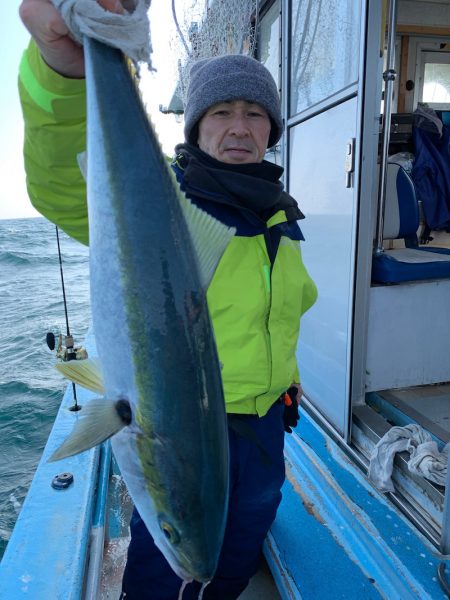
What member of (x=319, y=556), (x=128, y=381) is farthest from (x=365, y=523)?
(x=128, y=381)

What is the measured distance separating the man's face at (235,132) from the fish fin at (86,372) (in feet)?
3.37

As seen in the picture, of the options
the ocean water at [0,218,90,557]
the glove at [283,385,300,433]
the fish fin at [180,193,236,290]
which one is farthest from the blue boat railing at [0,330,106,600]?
the ocean water at [0,218,90,557]

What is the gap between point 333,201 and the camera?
3027 mm

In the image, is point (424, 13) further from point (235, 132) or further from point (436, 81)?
point (235, 132)

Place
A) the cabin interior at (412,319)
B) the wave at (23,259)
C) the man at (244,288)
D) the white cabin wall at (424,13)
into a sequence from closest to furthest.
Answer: the man at (244,288), the cabin interior at (412,319), the white cabin wall at (424,13), the wave at (23,259)

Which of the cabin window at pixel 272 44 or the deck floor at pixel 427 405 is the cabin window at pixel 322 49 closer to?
the cabin window at pixel 272 44

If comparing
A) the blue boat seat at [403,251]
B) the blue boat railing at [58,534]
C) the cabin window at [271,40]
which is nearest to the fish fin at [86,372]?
the blue boat railing at [58,534]

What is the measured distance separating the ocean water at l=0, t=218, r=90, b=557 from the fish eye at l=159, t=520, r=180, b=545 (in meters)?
3.63

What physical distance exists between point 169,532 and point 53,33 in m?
1.09

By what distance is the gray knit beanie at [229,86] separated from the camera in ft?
5.48

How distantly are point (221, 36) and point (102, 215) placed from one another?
4463 mm

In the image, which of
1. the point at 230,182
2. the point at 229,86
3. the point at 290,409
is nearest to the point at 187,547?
the point at 290,409

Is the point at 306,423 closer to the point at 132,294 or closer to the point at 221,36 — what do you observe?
the point at 132,294

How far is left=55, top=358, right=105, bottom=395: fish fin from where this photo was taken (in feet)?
3.18
